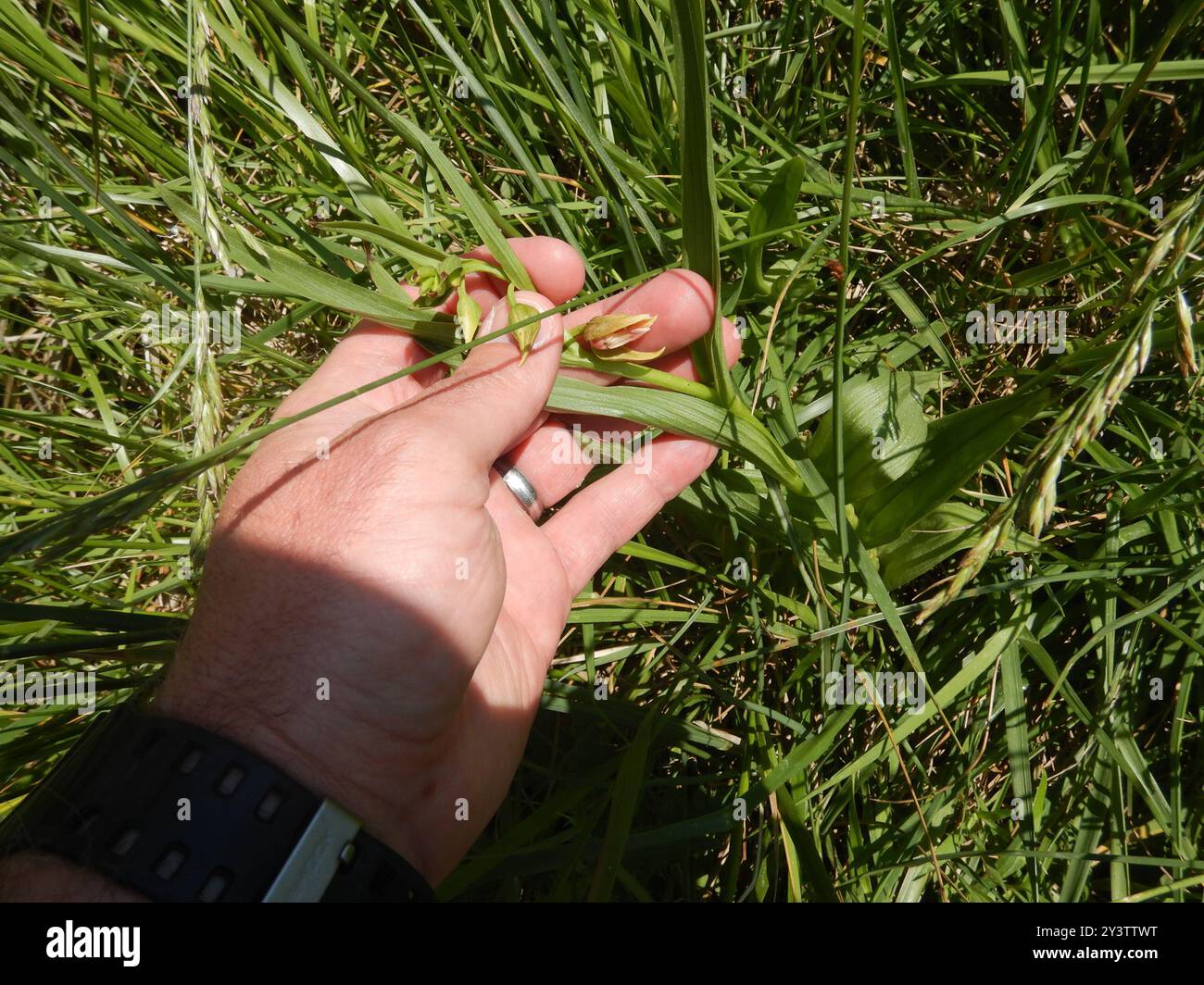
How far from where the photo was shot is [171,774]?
1.33m

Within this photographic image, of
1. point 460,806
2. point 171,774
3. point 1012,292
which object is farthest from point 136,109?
point 1012,292

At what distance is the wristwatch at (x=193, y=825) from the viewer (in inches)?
49.9

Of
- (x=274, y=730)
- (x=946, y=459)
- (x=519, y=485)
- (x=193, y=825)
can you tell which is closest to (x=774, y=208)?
(x=946, y=459)

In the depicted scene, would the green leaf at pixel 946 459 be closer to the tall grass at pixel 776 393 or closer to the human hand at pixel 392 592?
the tall grass at pixel 776 393

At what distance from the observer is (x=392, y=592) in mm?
1477

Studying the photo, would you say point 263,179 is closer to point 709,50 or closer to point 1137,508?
point 709,50

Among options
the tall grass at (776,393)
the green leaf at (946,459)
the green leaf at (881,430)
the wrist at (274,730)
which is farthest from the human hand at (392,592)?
the green leaf at (946,459)

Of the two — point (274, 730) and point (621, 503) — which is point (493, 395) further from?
point (274, 730)

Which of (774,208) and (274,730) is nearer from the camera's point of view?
(274,730)

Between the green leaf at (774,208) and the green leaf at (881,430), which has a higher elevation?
the green leaf at (774,208)

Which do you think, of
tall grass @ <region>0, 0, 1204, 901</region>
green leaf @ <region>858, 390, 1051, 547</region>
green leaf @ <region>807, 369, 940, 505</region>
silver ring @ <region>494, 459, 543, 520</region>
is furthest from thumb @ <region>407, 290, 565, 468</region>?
green leaf @ <region>858, 390, 1051, 547</region>

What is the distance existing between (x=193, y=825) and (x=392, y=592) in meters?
0.49

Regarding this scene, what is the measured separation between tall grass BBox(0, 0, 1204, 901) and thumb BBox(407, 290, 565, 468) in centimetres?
11

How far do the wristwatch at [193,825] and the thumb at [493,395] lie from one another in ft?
2.25
